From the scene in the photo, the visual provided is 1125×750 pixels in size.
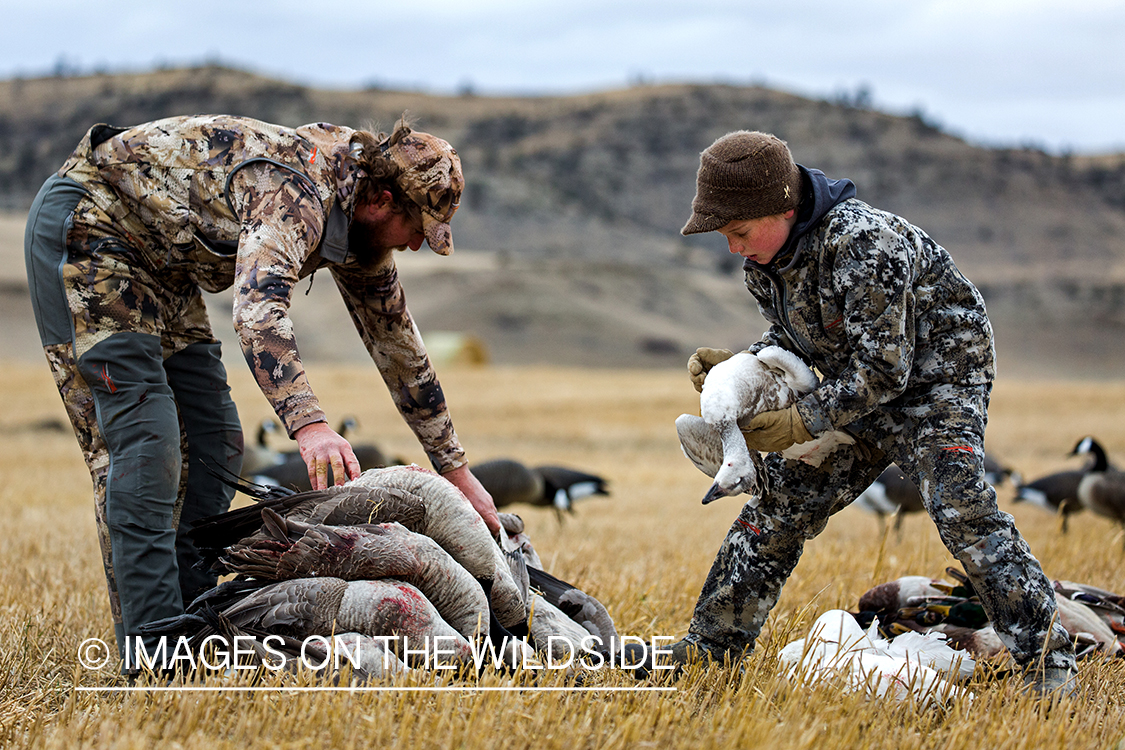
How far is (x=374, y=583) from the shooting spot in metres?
3.44

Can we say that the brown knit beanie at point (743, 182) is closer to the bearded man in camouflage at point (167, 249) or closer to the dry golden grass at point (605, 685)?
the bearded man in camouflage at point (167, 249)

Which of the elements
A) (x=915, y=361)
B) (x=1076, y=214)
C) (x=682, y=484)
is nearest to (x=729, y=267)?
(x=1076, y=214)

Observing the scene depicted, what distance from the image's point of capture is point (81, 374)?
3.89 meters

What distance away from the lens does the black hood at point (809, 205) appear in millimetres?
3869

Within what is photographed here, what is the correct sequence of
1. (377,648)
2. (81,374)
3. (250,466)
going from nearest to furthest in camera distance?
(377,648)
(81,374)
(250,466)

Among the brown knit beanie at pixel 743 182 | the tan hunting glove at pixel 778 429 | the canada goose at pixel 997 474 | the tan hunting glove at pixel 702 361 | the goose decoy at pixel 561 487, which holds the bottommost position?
the goose decoy at pixel 561 487

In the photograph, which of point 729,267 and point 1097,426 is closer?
point 1097,426

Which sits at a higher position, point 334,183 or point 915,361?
point 334,183

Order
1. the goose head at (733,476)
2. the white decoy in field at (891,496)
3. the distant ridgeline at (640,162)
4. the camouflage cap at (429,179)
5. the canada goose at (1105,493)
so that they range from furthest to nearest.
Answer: the distant ridgeline at (640,162)
the white decoy in field at (891,496)
the canada goose at (1105,493)
the camouflage cap at (429,179)
the goose head at (733,476)

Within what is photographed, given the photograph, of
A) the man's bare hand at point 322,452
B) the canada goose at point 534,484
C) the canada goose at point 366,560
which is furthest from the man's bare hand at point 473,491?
the canada goose at point 534,484

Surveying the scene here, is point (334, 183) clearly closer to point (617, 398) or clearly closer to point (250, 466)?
point (250, 466)

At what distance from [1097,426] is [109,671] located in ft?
69.3

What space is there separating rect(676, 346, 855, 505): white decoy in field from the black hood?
15.2 inches

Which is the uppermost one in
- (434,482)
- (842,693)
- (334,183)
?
(334,183)
